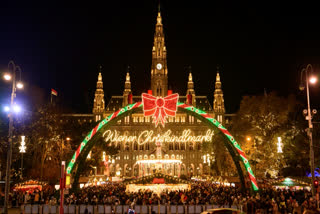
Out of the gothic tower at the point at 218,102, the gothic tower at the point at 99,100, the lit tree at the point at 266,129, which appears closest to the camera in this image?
the lit tree at the point at 266,129

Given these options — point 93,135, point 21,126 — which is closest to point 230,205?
point 93,135

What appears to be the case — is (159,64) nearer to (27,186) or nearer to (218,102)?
(218,102)

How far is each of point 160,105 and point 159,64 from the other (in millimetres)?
82767

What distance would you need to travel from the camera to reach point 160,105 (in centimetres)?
2219

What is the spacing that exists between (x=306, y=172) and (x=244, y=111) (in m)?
10.5

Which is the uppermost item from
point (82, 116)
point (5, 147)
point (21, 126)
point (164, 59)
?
point (164, 59)

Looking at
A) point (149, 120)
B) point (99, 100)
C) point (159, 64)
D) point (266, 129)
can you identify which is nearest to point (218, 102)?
point (159, 64)

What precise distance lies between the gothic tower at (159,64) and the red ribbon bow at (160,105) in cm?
8087

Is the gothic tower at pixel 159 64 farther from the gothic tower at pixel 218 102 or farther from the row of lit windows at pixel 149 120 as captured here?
the gothic tower at pixel 218 102

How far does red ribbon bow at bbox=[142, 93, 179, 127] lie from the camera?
22.1 metres

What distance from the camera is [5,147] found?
26.2 metres

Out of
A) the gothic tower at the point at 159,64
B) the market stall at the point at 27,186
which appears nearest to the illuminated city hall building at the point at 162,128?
the gothic tower at the point at 159,64

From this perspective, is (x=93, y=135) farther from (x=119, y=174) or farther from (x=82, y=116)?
(x=82, y=116)

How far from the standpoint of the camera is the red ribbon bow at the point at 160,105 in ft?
72.4
